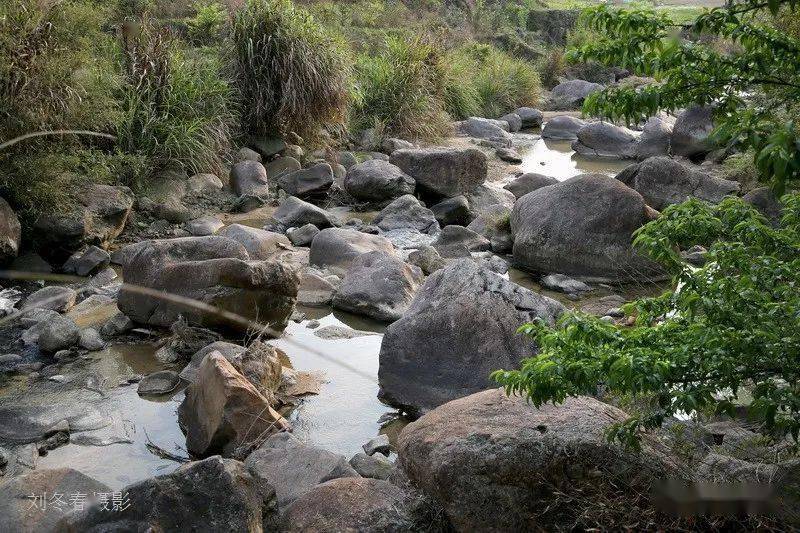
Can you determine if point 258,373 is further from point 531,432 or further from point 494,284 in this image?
point 531,432

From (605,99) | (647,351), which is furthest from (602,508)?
(605,99)

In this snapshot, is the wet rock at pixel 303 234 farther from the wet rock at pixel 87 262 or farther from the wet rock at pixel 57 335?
the wet rock at pixel 57 335

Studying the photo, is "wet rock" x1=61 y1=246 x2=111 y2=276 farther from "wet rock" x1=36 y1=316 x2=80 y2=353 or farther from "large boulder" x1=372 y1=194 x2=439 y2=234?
"large boulder" x1=372 y1=194 x2=439 y2=234

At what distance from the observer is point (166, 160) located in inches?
399

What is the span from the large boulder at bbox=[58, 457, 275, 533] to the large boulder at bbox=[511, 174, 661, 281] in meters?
5.51

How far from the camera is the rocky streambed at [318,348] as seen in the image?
3730 mm

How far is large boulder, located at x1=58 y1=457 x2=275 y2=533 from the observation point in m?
3.31

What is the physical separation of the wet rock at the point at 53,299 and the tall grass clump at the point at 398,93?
24.2 ft

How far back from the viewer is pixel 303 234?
9367 mm

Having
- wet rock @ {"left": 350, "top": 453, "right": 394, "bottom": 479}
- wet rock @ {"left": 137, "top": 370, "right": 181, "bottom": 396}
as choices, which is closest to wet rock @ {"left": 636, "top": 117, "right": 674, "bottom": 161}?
wet rock @ {"left": 137, "top": 370, "right": 181, "bottom": 396}

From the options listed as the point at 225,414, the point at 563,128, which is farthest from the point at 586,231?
the point at 563,128

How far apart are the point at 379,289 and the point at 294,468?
10.2 ft

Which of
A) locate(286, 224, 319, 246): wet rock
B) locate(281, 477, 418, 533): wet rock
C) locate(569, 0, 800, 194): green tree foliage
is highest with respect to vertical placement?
locate(569, 0, 800, 194): green tree foliage

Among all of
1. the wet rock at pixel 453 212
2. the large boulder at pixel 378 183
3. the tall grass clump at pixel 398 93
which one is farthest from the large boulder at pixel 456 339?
the tall grass clump at pixel 398 93
